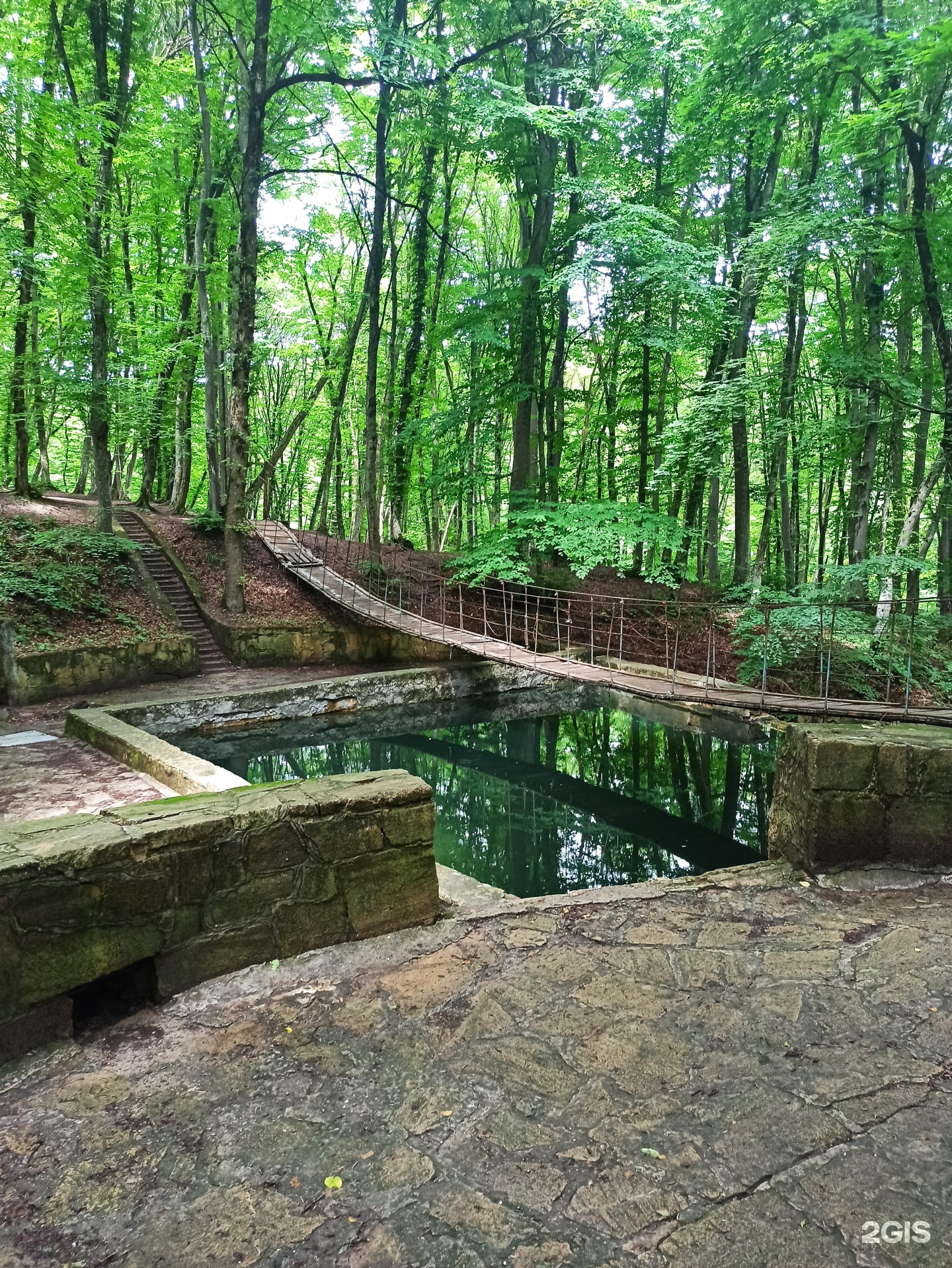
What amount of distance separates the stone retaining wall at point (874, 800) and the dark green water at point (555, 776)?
267 centimetres

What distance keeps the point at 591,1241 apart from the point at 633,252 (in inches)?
453

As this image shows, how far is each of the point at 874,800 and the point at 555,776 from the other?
552 centimetres

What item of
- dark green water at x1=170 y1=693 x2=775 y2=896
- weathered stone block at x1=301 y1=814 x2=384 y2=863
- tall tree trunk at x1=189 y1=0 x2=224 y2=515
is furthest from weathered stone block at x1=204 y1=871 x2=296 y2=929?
tall tree trunk at x1=189 y1=0 x2=224 y2=515

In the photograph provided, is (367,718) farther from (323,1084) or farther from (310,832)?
(323,1084)

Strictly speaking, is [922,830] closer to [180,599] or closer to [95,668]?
[95,668]

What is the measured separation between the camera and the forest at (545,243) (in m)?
9.40

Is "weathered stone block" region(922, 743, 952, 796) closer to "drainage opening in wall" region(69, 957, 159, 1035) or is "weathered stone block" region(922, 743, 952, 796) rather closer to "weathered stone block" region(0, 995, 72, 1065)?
"drainage opening in wall" region(69, 957, 159, 1035)

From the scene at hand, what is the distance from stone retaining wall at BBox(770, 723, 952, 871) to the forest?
577 cm

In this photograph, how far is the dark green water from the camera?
643cm

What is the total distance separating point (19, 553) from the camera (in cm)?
1052

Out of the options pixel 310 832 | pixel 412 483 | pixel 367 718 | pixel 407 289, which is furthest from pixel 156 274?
pixel 310 832

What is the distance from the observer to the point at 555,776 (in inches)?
348

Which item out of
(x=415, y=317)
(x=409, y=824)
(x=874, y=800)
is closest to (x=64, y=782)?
(x=409, y=824)

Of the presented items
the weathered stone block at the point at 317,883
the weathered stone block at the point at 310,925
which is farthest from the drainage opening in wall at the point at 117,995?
the weathered stone block at the point at 317,883
